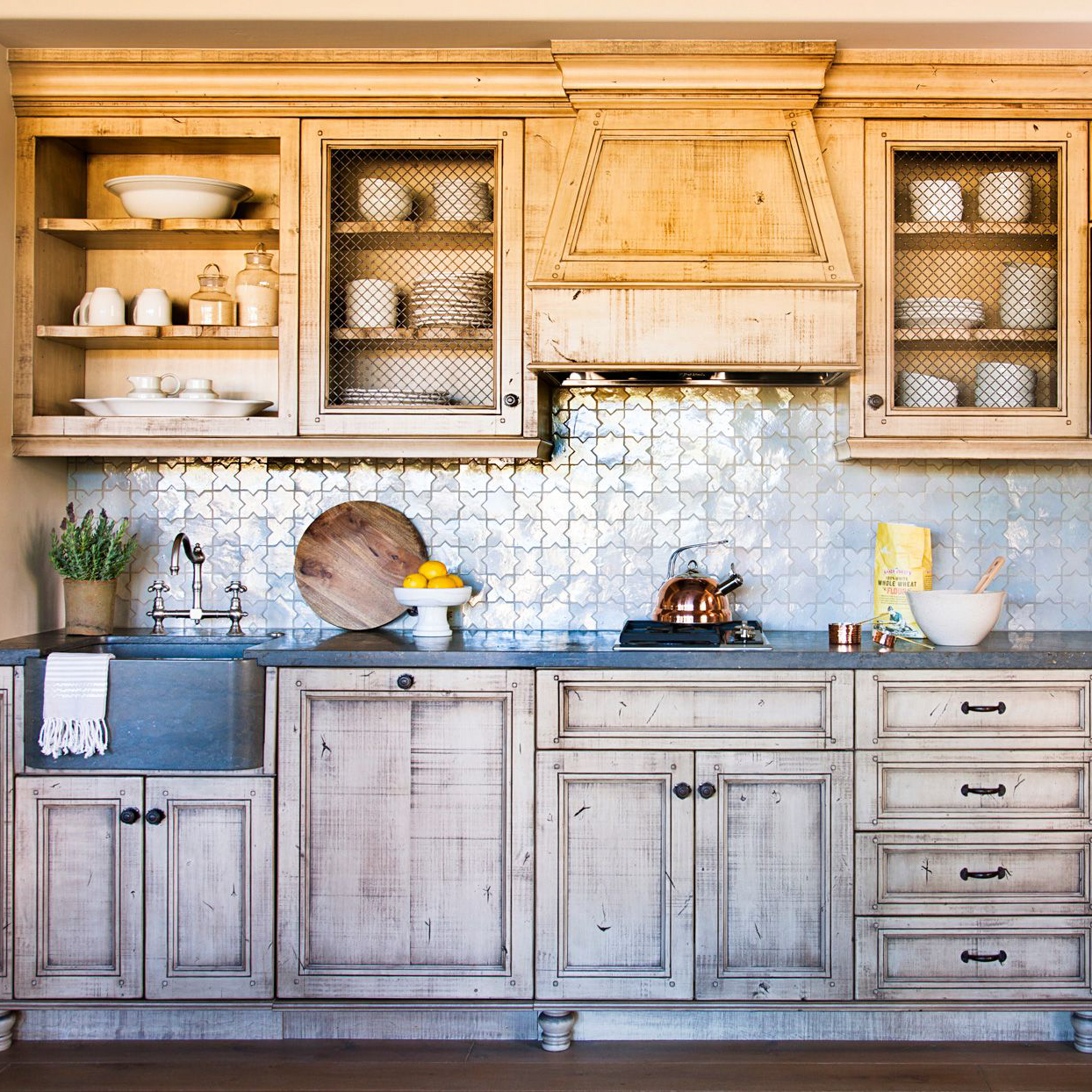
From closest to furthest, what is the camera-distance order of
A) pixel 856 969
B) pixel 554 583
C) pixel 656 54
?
pixel 856 969, pixel 656 54, pixel 554 583

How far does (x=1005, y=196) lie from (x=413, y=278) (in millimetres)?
1596

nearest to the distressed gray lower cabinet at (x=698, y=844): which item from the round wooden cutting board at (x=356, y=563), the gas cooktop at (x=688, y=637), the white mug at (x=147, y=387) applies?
the gas cooktop at (x=688, y=637)

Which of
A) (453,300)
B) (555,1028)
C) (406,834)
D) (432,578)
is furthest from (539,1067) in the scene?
(453,300)

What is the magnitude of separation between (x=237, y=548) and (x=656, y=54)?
181 cm

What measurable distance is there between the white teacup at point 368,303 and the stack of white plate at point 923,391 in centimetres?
137

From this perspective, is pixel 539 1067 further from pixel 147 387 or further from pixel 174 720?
pixel 147 387

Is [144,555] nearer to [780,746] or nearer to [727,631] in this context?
[727,631]

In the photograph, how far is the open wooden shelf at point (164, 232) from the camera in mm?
2947

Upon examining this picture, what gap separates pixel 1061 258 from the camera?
2.88 metres

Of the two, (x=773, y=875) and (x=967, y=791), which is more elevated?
(x=967, y=791)

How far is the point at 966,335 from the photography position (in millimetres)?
2895

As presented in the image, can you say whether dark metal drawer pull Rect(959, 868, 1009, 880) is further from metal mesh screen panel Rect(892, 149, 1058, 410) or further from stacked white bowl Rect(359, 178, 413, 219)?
stacked white bowl Rect(359, 178, 413, 219)

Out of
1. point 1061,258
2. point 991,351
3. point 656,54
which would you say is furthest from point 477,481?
point 1061,258

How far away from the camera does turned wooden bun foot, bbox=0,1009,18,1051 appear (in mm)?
2625
